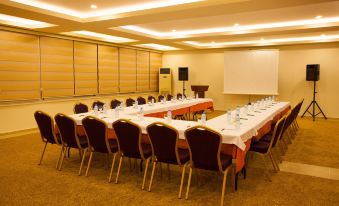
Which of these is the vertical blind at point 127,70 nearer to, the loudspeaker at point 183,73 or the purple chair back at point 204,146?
the loudspeaker at point 183,73

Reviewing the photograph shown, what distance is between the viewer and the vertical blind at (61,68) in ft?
24.3

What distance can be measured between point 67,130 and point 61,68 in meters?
4.81

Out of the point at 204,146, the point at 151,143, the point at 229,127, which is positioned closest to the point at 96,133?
the point at 151,143

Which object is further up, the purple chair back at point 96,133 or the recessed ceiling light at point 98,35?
the recessed ceiling light at point 98,35

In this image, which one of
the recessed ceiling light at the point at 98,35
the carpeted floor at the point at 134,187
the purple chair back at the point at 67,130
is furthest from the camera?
the recessed ceiling light at the point at 98,35

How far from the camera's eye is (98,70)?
396 inches

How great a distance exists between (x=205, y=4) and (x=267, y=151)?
2707 mm

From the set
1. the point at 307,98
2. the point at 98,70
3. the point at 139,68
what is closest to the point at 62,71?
the point at 98,70

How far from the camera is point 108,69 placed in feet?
34.5

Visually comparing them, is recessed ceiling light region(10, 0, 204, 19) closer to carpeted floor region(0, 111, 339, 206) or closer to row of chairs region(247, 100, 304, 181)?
row of chairs region(247, 100, 304, 181)

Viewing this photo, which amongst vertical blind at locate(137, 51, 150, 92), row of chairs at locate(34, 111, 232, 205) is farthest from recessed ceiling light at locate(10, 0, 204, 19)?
vertical blind at locate(137, 51, 150, 92)

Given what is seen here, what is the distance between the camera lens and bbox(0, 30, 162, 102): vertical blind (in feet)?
24.3

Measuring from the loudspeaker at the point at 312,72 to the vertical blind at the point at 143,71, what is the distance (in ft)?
21.1

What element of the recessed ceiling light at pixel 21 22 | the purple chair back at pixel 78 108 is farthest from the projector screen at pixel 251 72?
the recessed ceiling light at pixel 21 22
